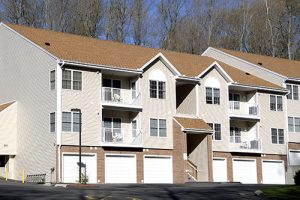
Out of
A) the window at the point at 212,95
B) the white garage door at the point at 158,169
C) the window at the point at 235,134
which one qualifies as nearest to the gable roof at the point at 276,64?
the window at the point at 235,134

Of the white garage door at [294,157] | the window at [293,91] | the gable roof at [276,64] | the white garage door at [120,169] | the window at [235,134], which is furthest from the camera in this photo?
the gable roof at [276,64]

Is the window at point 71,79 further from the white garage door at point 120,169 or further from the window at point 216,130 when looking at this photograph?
the window at point 216,130

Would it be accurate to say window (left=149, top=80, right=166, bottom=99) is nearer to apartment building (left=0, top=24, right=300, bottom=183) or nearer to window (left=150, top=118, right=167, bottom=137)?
apartment building (left=0, top=24, right=300, bottom=183)

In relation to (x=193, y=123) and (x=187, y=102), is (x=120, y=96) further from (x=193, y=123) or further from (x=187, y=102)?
(x=187, y=102)

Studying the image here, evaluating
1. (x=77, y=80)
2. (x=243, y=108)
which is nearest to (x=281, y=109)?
(x=243, y=108)

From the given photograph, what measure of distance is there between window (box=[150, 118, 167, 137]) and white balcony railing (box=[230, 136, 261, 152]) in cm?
784

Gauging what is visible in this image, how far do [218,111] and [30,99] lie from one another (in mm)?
16922

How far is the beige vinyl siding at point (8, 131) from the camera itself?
157 ft

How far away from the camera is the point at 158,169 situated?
50.0 metres

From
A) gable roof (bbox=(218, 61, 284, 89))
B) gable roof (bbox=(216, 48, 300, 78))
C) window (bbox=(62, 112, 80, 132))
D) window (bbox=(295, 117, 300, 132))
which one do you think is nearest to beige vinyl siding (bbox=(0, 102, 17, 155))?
window (bbox=(62, 112, 80, 132))

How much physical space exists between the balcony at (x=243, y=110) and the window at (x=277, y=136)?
107 inches

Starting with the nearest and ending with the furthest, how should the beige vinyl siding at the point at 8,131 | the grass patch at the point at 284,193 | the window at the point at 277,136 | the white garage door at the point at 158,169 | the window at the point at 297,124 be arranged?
the grass patch at the point at 284,193 → the beige vinyl siding at the point at 8,131 → the white garage door at the point at 158,169 → the window at the point at 277,136 → the window at the point at 297,124

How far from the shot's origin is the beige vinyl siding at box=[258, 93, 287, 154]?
5775 centimetres

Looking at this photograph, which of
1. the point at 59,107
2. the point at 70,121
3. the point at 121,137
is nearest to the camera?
the point at 59,107
